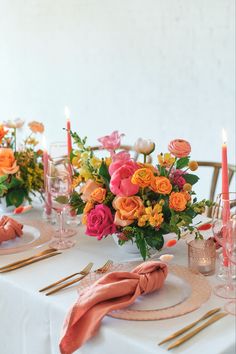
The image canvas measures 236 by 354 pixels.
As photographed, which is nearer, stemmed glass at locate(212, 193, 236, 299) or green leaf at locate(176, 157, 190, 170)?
stemmed glass at locate(212, 193, 236, 299)

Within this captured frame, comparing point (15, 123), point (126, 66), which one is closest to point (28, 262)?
point (15, 123)

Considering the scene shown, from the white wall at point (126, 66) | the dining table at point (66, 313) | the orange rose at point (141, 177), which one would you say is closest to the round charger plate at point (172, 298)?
the dining table at point (66, 313)

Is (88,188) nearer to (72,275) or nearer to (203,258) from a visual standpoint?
(72,275)

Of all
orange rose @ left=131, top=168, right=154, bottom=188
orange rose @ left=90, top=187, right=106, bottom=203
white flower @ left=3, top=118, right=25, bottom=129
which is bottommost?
orange rose @ left=90, top=187, right=106, bottom=203

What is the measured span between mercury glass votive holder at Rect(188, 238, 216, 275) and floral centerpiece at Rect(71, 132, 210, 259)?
0.06 m

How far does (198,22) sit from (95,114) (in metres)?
1.02

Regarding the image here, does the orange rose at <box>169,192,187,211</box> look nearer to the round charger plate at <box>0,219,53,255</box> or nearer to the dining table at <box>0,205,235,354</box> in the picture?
the dining table at <box>0,205,235,354</box>

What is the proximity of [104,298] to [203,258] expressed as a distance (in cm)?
32

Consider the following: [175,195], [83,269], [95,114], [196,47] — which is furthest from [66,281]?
[95,114]

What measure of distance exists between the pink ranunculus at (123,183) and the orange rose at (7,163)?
1.74 ft

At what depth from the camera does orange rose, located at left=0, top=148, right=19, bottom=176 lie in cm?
187

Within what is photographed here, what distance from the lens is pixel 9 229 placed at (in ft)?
5.46

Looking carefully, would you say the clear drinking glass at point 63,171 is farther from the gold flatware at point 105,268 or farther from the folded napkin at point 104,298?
the folded napkin at point 104,298

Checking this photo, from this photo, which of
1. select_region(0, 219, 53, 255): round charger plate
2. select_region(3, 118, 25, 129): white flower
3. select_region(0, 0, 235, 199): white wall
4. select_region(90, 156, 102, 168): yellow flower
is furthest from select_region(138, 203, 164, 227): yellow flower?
select_region(0, 0, 235, 199): white wall
